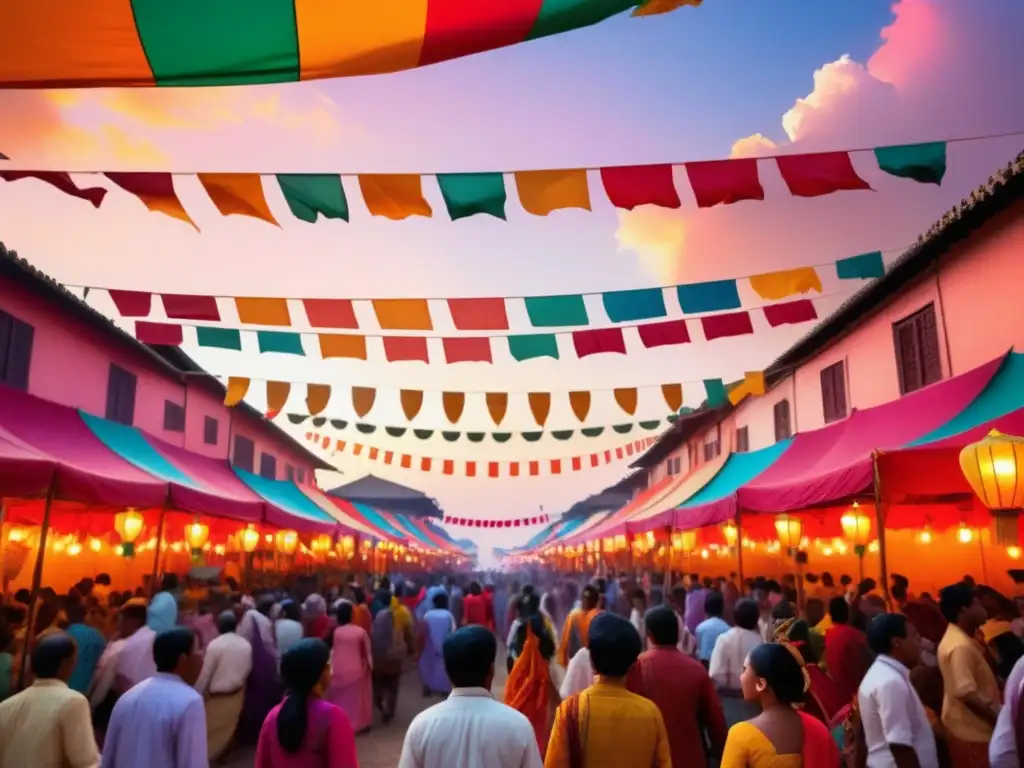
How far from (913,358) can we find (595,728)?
36.0 ft

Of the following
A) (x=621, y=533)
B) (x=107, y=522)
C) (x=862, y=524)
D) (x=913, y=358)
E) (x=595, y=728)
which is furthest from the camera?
(x=621, y=533)

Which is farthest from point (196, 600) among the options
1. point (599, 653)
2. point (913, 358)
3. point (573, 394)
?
point (913, 358)

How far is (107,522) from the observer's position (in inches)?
616

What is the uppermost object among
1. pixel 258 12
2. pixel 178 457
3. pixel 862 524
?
pixel 258 12

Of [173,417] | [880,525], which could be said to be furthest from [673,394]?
[173,417]

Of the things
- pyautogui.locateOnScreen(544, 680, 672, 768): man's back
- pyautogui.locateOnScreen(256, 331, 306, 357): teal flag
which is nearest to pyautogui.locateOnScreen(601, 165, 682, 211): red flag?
pyautogui.locateOnScreen(544, 680, 672, 768): man's back

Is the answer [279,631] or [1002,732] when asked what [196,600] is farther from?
[1002,732]

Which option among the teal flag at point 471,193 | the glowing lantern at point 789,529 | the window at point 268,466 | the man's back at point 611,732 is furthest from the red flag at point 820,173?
the window at point 268,466

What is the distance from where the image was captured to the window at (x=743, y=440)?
21505 millimetres

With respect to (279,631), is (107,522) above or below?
above

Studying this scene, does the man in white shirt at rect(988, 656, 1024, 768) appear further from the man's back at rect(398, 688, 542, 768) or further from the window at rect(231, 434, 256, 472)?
the window at rect(231, 434, 256, 472)

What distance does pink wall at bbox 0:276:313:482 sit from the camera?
44.8 ft

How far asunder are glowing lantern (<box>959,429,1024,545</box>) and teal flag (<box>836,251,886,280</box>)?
17.3ft

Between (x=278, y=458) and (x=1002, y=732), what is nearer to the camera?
(x=1002, y=732)
